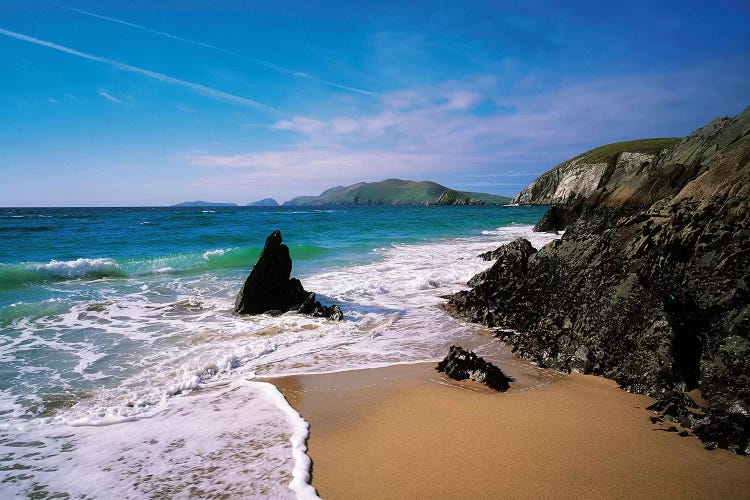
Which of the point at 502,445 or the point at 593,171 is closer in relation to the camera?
the point at 502,445

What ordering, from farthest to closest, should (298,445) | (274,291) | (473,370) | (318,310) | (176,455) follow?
(274,291) < (318,310) < (473,370) < (298,445) < (176,455)

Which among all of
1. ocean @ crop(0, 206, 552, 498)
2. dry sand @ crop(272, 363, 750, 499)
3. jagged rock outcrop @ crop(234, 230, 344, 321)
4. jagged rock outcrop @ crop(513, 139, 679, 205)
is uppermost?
jagged rock outcrop @ crop(513, 139, 679, 205)

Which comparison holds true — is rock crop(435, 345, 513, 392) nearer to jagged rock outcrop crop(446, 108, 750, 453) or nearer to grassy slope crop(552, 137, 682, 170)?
jagged rock outcrop crop(446, 108, 750, 453)

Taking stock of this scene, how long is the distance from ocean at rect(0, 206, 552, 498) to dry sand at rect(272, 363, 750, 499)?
1.96 feet

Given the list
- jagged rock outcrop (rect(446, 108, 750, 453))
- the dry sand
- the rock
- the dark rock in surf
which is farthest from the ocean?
jagged rock outcrop (rect(446, 108, 750, 453))

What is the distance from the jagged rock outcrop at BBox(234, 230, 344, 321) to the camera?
37.7 ft

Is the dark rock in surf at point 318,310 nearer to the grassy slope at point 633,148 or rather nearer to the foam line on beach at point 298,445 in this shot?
the foam line on beach at point 298,445

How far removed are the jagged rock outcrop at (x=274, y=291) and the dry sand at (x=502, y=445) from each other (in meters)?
4.98

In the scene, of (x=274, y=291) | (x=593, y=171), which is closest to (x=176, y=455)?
(x=274, y=291)

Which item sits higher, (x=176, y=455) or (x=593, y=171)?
(x=593, y=171)

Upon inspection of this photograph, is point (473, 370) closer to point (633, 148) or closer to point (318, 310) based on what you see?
point (318, 310)

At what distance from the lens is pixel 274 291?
12.1m

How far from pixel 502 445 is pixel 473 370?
205 cm

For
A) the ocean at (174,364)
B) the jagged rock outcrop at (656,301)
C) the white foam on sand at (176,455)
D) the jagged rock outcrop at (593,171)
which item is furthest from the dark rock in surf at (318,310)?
the jagged rock outcrop at (593,171)
